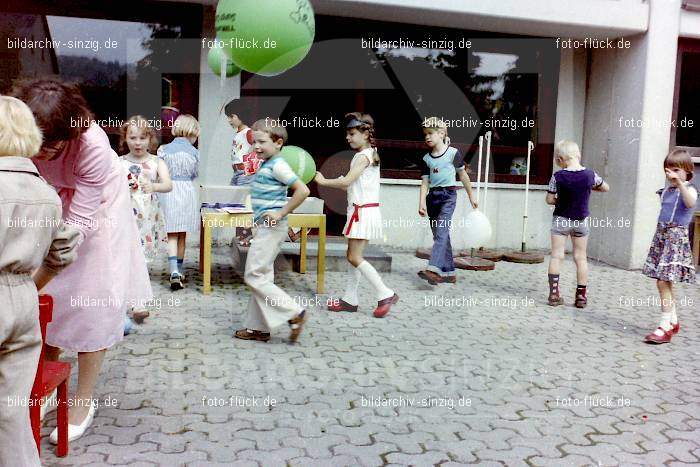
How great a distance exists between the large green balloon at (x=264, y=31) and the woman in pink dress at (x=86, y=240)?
5.77 feet

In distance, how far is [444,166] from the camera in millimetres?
7438

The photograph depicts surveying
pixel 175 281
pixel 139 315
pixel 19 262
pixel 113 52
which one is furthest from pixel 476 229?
pixel 19 262

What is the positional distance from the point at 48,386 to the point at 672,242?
4.79 m

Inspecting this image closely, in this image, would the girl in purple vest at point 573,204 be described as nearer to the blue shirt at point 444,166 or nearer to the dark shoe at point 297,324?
the blue shirt at point 444,166

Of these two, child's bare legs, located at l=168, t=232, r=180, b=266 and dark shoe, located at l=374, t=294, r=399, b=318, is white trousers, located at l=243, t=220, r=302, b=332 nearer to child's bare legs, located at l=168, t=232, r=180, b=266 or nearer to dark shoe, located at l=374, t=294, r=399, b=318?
dark shoe, located at l=374, t=294, r=399, b=318

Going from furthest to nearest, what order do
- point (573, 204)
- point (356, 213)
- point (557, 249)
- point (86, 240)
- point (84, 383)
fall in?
point (557, 249) → point (573, 204) → point (356, 213) → point (84, 383) → point (86, 240)

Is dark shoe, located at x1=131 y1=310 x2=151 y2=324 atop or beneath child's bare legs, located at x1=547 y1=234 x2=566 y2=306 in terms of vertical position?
beneath

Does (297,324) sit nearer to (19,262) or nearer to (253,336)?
(253,336)

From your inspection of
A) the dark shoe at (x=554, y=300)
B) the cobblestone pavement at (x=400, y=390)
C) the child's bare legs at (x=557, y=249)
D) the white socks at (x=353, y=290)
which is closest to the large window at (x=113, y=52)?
the cobblestone pavement at (x=400, y=390)

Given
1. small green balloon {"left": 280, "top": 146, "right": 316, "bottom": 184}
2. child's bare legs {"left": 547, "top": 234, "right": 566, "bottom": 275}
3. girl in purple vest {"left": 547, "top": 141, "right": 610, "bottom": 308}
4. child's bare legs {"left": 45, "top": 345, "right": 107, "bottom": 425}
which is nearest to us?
child's bare legs {"left": 45, "top": 345, "right": 107, "bottom": 425}

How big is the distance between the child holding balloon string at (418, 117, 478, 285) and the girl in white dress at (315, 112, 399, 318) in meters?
1.35

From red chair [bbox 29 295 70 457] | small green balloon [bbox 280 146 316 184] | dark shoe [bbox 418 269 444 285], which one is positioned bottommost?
dark shoe [bbox 418 269 444 285]

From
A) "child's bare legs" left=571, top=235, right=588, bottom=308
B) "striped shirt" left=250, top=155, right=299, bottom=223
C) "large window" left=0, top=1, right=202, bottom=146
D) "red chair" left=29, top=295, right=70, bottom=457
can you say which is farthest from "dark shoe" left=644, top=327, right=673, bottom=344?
"large window" left=0, top=1, right=202, bottom=146

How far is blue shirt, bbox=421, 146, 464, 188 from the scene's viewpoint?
293 inches
